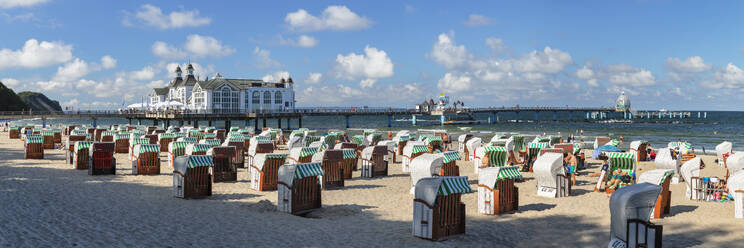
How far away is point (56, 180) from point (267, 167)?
20.6 feet

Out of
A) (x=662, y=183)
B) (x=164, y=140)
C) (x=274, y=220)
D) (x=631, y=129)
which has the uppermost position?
(x=662, y=183)

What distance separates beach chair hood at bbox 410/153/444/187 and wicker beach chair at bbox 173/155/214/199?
5190 mm

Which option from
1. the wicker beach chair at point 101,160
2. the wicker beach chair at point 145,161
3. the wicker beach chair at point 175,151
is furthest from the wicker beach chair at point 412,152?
the wicker beach chair at point 101,160

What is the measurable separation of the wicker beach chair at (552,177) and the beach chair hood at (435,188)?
5.29 metres

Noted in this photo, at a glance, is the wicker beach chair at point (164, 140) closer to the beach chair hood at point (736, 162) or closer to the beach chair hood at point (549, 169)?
the beach chair hood at point (549, 169)

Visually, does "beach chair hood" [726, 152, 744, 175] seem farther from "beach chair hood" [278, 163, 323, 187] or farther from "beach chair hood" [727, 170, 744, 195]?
"beach chair hood" [278, 163, 323, 187]

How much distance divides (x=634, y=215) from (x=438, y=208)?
2907 millimetres

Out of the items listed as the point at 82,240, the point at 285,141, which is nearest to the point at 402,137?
the point at 285,141

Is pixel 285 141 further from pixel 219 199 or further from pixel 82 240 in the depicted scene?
pixel 82 240

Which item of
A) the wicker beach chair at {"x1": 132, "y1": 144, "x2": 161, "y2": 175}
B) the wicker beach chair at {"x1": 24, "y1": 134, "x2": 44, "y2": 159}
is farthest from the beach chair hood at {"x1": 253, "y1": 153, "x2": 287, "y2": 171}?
the wicker beach chair at {"x1": 24, "y1": 134, "x2": 44, "y2": 159}

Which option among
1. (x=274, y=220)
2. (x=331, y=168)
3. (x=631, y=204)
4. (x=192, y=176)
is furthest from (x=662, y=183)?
(x=192, y=176)

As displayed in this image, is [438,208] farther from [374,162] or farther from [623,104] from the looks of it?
[623,104]

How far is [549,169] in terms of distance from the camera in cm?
1336

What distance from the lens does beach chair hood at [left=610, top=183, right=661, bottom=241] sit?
7.21m
